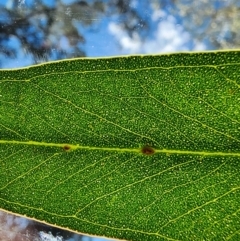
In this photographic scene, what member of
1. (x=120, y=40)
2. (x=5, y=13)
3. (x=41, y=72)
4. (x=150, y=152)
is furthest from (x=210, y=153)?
(x=5, y=13)

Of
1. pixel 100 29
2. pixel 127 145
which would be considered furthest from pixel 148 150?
pixel 100 29

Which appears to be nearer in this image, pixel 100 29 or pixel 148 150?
pixel 148 150

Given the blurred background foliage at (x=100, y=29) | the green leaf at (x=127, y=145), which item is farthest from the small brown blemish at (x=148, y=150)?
the blurred background foliage at (x=100, y=29)

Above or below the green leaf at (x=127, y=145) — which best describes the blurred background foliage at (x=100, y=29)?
above

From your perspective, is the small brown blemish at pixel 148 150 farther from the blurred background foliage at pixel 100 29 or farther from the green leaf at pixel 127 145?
the blurred background foliage at pixel 100 29

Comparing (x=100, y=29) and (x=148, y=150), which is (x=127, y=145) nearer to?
(x=148, y=150)

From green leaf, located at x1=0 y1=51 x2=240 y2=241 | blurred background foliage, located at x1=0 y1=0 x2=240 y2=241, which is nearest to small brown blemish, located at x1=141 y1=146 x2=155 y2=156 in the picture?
green leaf, located at x1=0 y1=51 x2=240 y2=241

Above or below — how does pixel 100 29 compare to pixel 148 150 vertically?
above

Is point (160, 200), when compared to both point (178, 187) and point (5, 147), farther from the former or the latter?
point (5, 147)
